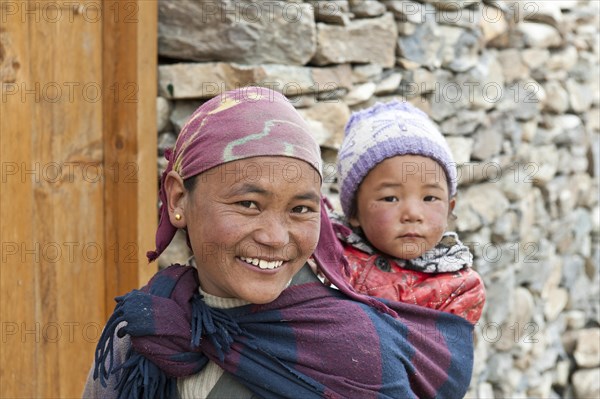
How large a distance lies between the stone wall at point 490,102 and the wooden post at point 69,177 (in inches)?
5.9

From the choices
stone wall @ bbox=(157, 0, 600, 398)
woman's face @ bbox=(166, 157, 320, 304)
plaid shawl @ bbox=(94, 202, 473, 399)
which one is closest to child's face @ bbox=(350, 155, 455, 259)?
plaid shawl @ bbox=(94, 202, 473, 399)

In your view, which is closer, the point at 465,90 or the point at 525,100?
the point at 465,90

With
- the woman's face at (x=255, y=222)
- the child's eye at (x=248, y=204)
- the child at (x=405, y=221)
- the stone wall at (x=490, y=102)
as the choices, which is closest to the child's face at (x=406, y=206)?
the child at (x=405, y=221)

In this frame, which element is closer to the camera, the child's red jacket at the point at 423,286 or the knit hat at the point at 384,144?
the child's red jacket at the point at 423,286

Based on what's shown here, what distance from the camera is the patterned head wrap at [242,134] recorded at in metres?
1.69

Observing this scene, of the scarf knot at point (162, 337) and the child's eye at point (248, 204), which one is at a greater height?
the child's eye at point (248, 204)

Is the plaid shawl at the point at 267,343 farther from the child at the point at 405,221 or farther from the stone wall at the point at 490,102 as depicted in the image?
the stone wall at the point at 490,102

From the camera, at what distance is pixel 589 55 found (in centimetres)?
593

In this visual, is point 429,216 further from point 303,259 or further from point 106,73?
point 106,73

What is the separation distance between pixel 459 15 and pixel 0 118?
2528mm

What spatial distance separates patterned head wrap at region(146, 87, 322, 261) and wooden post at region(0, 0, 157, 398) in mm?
1077

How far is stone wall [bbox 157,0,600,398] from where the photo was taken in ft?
10.00

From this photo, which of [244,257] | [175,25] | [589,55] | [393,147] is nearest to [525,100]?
[589,55]

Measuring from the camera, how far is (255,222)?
170 centimetres
